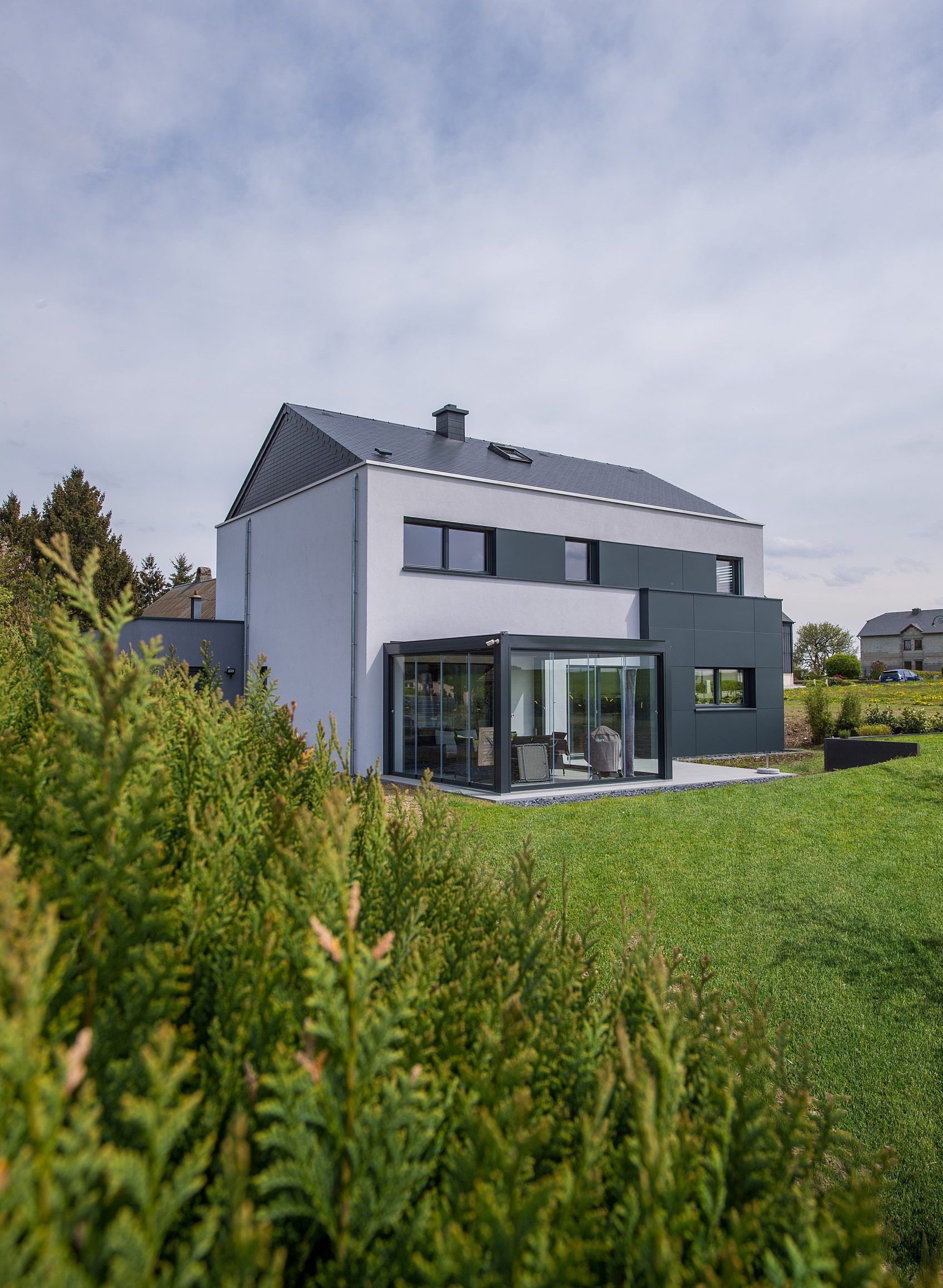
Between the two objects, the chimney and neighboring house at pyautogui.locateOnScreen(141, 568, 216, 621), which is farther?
neighboring house at pyautogui.locateOnScreen(141, 568, 216, 621)

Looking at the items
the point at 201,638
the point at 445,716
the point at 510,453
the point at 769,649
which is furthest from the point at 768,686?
the point at 201,638

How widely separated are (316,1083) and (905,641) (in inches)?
4886

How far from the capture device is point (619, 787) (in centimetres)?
1742

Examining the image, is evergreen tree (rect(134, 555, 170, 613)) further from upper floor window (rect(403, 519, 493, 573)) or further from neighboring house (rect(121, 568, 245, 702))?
upper floor window (rect(403, 519, 493, 573))

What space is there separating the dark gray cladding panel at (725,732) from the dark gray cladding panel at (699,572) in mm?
4051

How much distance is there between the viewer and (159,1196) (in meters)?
Answer: 1.05

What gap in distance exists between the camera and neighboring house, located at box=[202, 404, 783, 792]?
685 inches

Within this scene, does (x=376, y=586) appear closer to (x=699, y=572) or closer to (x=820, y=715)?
(x=699, y=572)

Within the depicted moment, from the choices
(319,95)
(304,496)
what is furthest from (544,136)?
(304,496)

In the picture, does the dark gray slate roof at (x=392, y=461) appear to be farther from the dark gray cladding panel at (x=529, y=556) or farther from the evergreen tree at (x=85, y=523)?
the evergreen tree at (x=85, y=523)

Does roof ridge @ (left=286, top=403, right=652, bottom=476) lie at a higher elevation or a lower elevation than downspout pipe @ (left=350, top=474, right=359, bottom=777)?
higher

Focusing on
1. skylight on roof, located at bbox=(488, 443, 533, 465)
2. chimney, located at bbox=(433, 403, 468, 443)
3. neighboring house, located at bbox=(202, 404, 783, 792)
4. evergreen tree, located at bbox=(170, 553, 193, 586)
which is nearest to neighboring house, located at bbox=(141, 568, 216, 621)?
neighboring house, located at bbox=(202, 404, 783, 792)

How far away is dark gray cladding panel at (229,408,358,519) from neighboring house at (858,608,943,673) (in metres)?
97.3

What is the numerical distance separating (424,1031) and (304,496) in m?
20.5
